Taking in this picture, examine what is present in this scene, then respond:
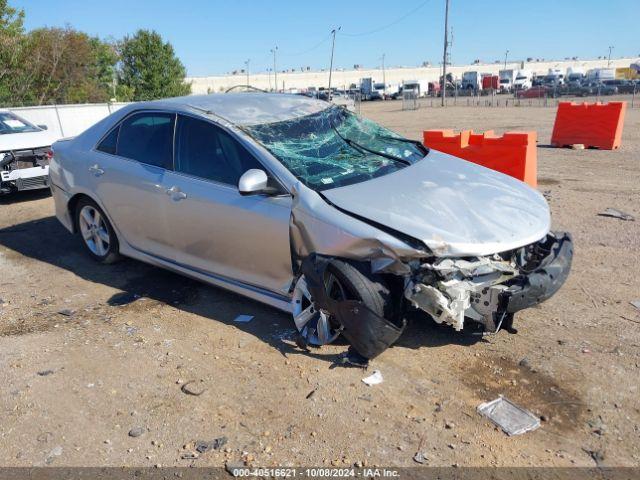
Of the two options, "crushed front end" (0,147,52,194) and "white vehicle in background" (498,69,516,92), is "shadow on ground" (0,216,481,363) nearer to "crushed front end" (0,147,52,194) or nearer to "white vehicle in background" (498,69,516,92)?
"crushed front end" (0,147,52,194)

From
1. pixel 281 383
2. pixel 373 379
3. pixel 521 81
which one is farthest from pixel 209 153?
pixel 521 81

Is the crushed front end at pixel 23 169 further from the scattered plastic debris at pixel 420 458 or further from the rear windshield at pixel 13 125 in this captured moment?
the scattered plastic debris at pixel 420 458

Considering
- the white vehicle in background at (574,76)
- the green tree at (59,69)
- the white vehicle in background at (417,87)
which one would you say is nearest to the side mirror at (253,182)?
the green tree at (59,69)

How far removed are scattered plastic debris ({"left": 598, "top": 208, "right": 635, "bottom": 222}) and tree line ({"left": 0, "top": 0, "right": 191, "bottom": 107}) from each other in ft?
75.9

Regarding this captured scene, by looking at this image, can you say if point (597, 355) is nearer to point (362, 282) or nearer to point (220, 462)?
point (362, 282)

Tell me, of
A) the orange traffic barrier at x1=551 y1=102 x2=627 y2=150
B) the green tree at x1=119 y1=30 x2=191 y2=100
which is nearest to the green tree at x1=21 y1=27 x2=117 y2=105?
the green tree at x1=119 y1=30 x2=191 y2=100

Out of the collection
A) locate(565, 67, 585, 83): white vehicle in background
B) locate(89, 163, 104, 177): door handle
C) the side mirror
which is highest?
the side mirror

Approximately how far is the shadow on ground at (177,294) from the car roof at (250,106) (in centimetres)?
155

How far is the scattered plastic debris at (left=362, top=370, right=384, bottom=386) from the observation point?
3.54m

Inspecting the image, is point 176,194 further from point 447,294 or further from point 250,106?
point 447,294

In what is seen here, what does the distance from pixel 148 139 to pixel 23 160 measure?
5.20 m

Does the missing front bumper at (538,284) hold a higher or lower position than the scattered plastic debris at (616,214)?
higher

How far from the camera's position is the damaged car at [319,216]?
3.49 meters

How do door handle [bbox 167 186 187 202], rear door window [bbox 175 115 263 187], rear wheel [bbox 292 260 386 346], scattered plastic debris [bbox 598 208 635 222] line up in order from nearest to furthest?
1. rear wheel [bbox 292 260 386 346]
2. rear door window [bbox 175 115 263 187]
3. door handle [bbox 167 186 187 202]
4. scattered plastic debris [bbox 598 208 635 222]
